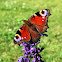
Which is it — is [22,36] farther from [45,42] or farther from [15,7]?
[15,7]

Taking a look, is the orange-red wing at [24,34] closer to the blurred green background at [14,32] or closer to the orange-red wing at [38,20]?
the orange-red wing at [38,20]

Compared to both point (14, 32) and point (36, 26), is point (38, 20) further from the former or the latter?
point (14, 32)

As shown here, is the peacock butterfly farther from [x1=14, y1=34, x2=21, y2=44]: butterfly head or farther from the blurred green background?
the blurred green background

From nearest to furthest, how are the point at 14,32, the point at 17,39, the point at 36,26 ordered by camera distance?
the point at 17,39, the point at 36,26, the point at 14,32

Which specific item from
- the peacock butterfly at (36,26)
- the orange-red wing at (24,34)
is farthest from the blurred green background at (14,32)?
the orange-red wing at (24,34)

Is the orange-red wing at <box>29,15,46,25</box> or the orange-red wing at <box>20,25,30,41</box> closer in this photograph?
the orange-red wing at <box>20,25,30,41</box>

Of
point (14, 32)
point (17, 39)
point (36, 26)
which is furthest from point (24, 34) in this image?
point (14, 32)

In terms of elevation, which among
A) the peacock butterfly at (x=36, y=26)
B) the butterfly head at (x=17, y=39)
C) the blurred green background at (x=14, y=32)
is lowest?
the blurred green background at (x=14, y=32)

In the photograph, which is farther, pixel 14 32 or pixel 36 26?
pixel 14 32

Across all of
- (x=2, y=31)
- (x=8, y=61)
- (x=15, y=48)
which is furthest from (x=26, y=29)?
(x=2, y=31)

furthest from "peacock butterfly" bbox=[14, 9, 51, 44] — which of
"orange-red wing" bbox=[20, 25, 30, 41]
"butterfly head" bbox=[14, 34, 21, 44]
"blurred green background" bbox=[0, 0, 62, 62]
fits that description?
"blurred green background" bbox=[0, 0, 62, 62]

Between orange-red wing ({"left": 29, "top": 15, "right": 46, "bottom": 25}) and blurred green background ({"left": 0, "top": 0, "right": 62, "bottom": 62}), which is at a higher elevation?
orange-red wing ({"left": 29, "top": 15, "right": 46, "bottom": 25})
